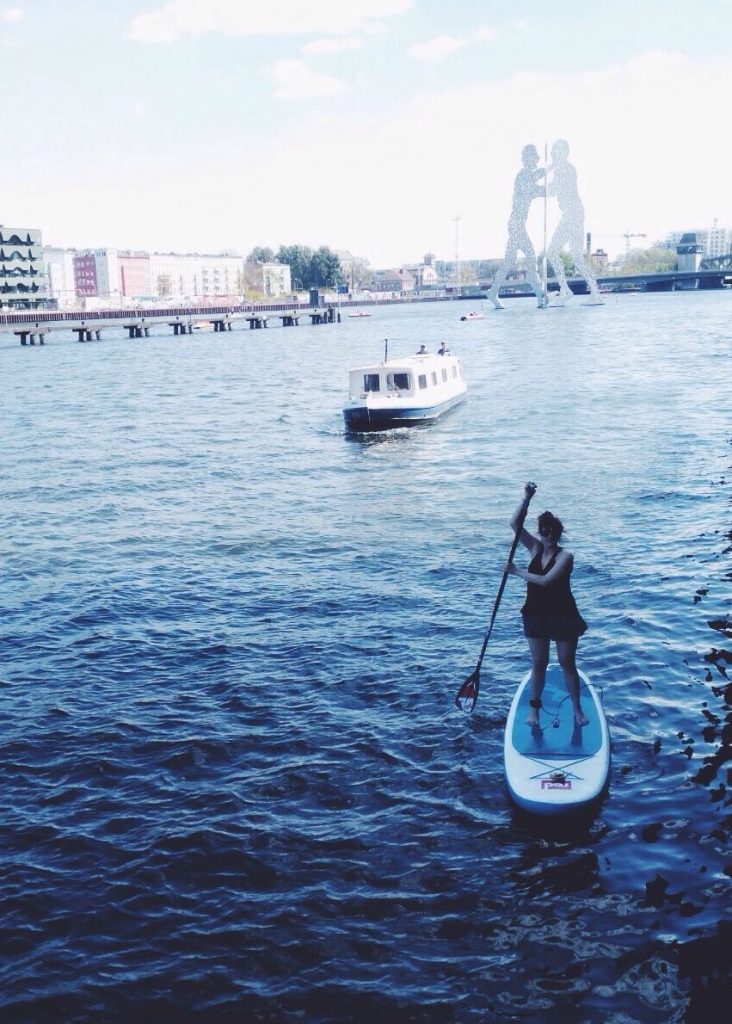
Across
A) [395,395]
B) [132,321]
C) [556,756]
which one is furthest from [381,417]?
[132,321]

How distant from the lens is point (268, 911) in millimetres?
10047

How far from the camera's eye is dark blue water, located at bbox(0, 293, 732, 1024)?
30.2 feet

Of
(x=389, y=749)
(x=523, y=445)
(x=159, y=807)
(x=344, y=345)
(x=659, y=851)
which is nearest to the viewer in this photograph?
(x=659, y=851)

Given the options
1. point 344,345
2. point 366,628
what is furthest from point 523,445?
point 344,345

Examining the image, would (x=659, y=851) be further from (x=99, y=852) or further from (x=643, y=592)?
(x=643, y=592)

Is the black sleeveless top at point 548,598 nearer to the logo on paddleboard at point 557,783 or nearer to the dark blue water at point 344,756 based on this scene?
the logo on paddleboard at point 557,783

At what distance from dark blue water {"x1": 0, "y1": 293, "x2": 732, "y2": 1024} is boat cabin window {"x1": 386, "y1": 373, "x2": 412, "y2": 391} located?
1261cm

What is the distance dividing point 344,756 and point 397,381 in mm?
32786

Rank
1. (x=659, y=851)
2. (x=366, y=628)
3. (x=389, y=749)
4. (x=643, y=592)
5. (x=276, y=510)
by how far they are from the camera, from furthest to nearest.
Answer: (x=276, y=510) → (x=643, y=592) → (x=366, y=628) → (x=389, y=749) → (x=659, y=851)

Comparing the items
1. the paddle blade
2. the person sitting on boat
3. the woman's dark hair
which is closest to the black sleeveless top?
the person sitting on boat

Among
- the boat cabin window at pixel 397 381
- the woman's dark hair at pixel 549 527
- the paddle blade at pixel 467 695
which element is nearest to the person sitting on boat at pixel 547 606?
the woman's dark hair at pixel 549 527

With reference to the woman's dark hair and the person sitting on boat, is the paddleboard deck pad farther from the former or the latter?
the woman's dark hair

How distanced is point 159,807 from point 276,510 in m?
16.4

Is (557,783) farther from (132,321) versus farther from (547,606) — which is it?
(132,321)
